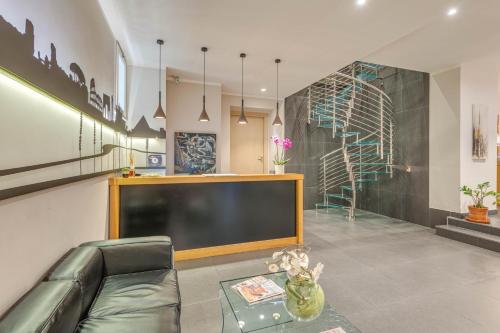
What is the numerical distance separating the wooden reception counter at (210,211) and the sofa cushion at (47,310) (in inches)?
70.1

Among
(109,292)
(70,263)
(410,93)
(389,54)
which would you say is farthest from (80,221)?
(410,93)

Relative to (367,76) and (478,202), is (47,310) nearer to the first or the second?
(478,202)

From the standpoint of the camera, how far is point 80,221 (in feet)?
7.46

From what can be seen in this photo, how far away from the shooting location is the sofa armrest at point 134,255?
7.07ft

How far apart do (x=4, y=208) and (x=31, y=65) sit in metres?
0.82

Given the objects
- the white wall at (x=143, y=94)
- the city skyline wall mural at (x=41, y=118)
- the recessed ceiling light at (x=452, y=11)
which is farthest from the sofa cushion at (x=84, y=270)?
the recessed ceiling light at (x=452, y=11)

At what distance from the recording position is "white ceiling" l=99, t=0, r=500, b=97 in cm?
301

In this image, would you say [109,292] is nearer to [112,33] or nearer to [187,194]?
[187,194]

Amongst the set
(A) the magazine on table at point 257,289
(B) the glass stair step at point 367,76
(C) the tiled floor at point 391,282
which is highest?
(B) the glass stair step at point 367,76

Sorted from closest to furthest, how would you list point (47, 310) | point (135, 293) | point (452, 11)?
point (47, 310) < point (135, 293) < point (452, 11)

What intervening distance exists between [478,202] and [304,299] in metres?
4.78

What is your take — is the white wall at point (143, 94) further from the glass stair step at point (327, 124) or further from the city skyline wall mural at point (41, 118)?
the glass stair step at point (327, 124)

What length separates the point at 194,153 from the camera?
5641 millimetres

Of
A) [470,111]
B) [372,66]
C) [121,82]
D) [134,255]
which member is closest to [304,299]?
[134,255]
